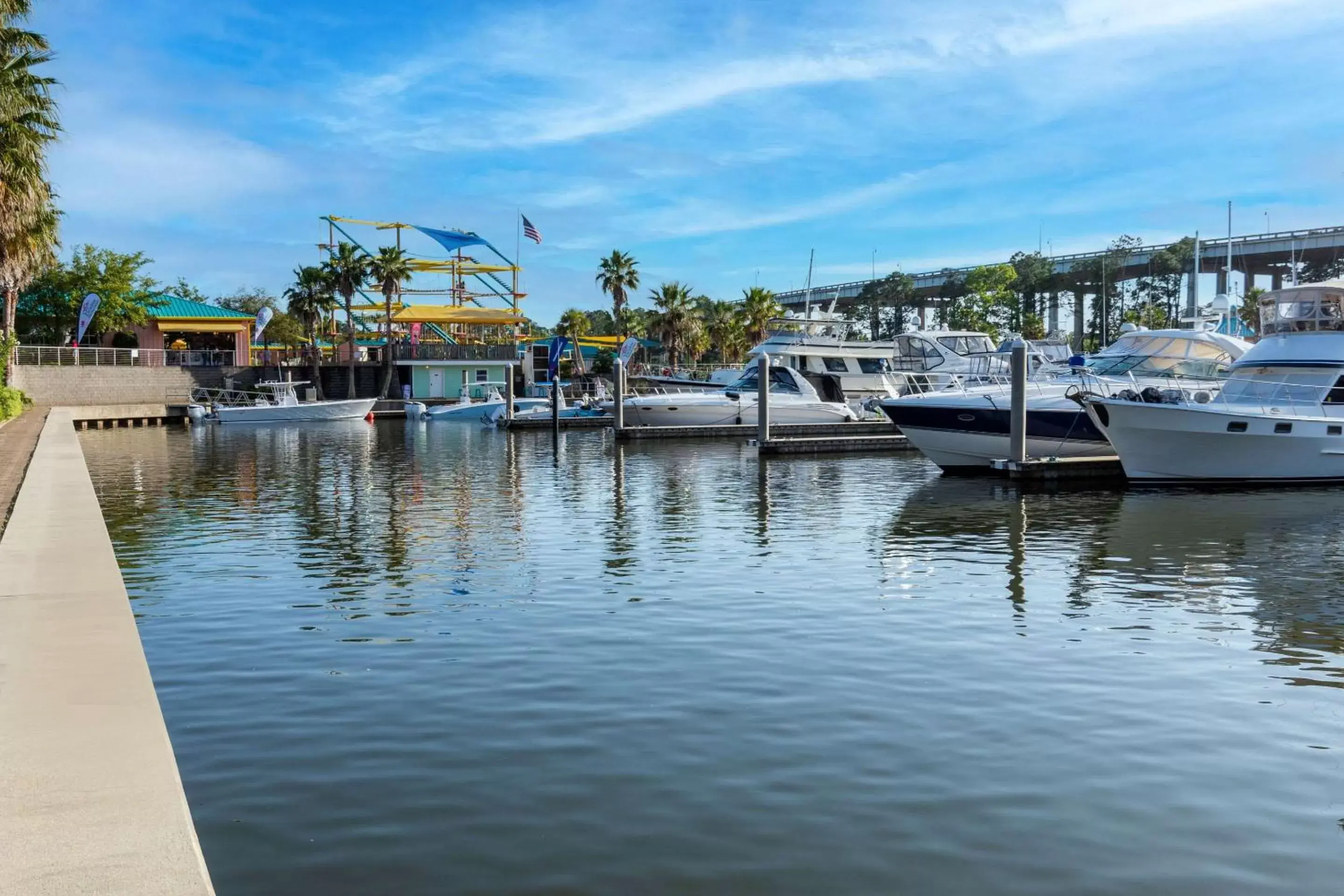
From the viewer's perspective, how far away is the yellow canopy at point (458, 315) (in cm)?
8044

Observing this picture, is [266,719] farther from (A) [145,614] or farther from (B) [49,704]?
(A) [145,614]

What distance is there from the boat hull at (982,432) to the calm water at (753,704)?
9534 mm

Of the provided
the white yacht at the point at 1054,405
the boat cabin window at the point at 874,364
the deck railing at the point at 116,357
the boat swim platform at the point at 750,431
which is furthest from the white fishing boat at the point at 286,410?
the white yacht at the point at 1054,405

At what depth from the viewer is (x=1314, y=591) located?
13875 mm

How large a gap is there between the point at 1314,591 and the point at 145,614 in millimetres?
13100

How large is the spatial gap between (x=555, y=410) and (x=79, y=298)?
118 ft

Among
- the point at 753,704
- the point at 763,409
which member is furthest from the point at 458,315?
the point at 753,704

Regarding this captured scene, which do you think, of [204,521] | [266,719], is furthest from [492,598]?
[204,521]

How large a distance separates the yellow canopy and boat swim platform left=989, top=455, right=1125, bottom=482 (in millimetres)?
57589

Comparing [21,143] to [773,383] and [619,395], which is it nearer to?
[619,395]

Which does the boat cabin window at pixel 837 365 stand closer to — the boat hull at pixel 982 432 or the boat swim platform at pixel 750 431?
the boat swim platform at pixel 750 431

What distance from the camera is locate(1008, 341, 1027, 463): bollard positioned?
89.4ft

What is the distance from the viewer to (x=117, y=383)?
62.9 m

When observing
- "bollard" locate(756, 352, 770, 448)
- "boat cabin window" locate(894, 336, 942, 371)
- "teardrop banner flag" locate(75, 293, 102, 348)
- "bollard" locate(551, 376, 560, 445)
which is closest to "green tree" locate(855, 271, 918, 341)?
"boat cabin window" locate(894, 336, 942, 371)
